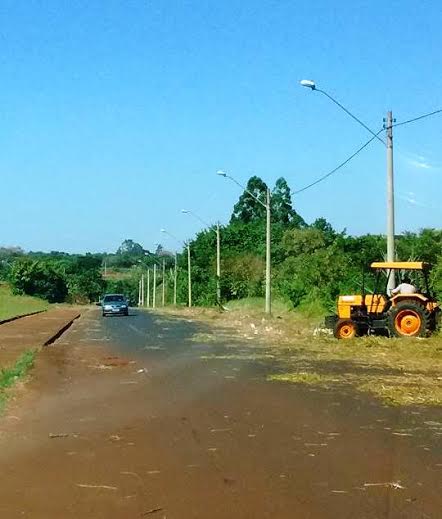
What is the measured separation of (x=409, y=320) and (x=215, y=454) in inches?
645

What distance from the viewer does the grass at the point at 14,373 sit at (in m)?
14.7

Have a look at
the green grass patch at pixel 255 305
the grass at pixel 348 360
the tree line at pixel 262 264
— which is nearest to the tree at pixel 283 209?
the tree line at pixel 262 264

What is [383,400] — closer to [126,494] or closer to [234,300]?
[126,494]

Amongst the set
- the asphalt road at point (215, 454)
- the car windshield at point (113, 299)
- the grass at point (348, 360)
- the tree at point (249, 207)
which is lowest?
the asphalt road at point (215, 454)

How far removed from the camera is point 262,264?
76.3 meters

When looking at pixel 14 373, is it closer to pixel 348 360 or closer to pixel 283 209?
pixel 348 360

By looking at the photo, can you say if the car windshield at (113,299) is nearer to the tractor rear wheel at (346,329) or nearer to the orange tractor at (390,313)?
the orange tractor at (390,313)

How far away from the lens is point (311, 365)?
19188mm

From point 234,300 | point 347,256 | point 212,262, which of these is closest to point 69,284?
point 212,262

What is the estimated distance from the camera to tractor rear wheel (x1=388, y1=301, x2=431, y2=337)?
24422 millimetres

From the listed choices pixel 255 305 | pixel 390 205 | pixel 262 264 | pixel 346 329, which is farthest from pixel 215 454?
pixel 262 264

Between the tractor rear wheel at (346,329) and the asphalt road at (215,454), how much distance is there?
9.99 metres

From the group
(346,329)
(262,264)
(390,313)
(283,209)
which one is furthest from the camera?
(283,209)

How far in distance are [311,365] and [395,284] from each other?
378 inches
